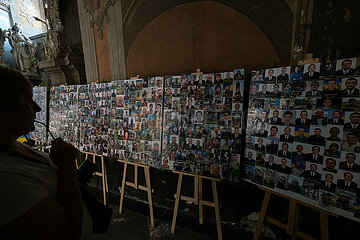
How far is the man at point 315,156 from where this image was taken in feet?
4.56

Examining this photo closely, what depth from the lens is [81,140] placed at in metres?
3.09

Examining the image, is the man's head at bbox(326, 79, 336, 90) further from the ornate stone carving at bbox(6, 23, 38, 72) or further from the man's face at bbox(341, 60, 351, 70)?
the ornate stone carving at bbox(6, 23, 38, 72)

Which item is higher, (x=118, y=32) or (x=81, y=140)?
(x=118, y=32)

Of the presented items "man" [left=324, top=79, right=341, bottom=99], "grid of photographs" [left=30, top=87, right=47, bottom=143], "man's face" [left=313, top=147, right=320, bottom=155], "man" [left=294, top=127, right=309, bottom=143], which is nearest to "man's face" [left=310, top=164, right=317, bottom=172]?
"man's face" [left=313, top=147, right=320, bottom=155]

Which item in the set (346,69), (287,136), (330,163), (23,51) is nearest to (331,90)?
(346,69)

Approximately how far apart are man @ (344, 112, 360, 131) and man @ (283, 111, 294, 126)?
361 mm

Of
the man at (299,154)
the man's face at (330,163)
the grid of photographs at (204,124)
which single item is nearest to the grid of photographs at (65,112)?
the grid of photographs at (204,124)

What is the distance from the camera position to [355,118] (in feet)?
4.04

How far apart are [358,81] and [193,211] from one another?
2387 millimetres

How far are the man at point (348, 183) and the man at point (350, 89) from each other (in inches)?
23.9

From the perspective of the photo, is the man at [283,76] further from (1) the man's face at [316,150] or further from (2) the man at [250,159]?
(2) the man at [250,159]

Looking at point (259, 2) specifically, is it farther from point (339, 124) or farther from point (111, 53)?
point (111, 53)

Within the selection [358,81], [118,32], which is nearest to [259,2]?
[358,81]

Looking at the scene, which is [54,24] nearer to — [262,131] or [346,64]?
[262,131]
